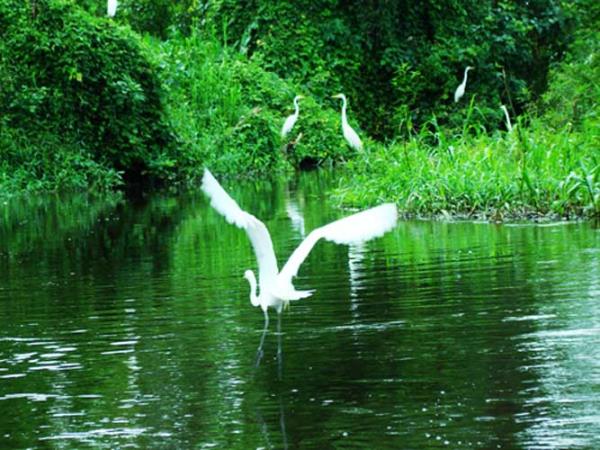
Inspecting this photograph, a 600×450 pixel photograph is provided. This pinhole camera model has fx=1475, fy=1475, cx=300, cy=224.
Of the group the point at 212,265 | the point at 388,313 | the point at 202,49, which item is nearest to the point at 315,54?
the point at 202,49

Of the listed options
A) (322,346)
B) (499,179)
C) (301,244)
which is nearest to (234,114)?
(499,179)

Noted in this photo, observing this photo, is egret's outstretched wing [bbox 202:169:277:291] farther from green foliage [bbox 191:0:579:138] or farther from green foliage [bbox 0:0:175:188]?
green foliage [bbox 191:0:579:138]

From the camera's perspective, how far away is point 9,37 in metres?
26.0

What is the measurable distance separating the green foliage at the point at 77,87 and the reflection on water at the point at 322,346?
1115 cm

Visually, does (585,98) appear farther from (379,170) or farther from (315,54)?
(315,54)

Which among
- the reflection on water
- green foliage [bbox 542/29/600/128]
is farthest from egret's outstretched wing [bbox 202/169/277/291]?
green foliage [bbox 542/29/600/128]

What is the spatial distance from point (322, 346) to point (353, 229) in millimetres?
797

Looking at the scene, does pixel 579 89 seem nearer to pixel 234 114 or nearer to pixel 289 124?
pixel 289 124

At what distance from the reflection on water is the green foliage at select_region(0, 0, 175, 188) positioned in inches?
439

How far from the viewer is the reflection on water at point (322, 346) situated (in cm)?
652

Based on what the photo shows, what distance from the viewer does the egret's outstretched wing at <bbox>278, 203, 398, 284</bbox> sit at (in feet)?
26.5

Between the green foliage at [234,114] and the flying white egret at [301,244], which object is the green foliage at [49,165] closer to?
the green foliage at [234,114]

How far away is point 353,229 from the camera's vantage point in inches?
324

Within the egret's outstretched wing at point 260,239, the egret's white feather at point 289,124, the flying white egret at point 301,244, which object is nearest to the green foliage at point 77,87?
the egret's white feather at point 289,124
